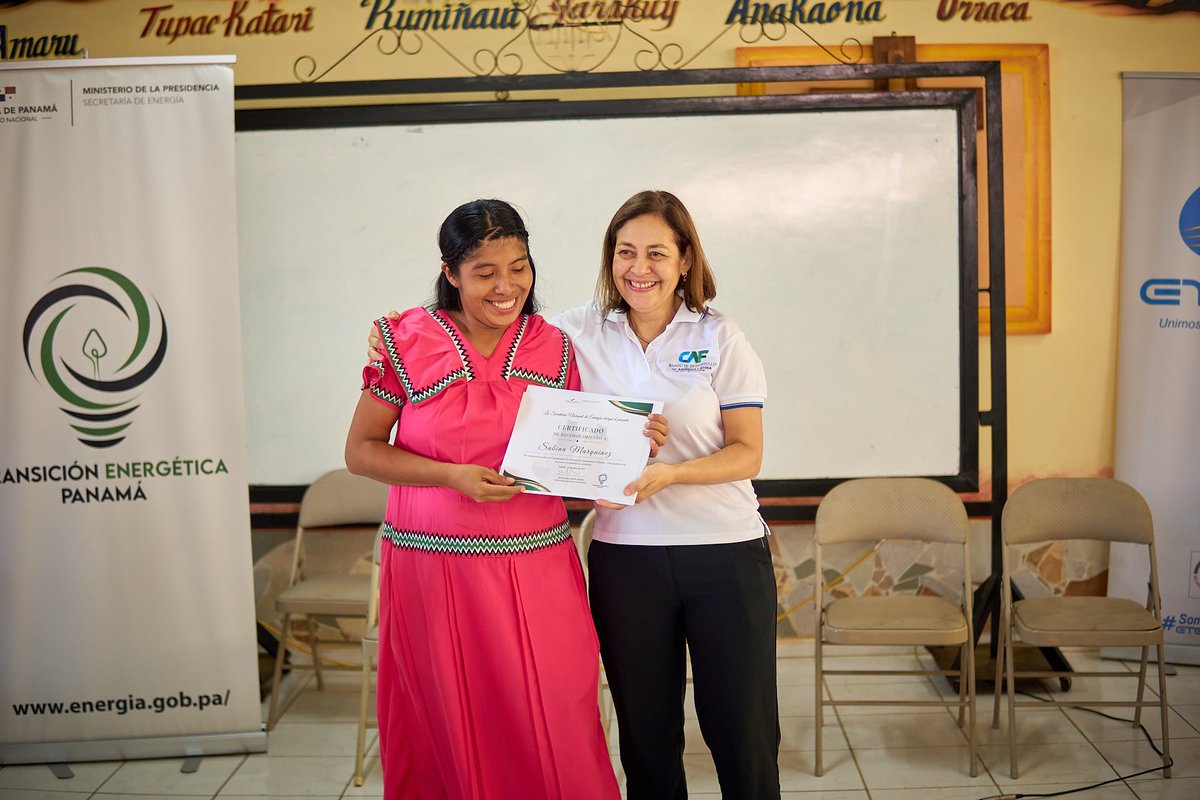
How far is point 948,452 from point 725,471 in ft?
7.77

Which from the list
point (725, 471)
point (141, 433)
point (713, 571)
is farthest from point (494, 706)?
point (141, 433)

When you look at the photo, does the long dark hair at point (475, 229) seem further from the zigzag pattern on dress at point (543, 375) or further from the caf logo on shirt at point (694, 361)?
the caf logo on shirt at point (694, 361)

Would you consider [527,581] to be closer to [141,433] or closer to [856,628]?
[856,628]

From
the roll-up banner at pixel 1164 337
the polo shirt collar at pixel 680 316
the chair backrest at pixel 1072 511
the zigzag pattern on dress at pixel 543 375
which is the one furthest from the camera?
the roll-up banner at pixel 1164 337

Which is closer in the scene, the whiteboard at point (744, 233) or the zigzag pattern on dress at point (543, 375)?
the zigzag pattern on dress at point (543, 375)

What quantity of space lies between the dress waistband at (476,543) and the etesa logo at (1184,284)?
3.47 metres

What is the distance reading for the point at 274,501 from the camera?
4.40m

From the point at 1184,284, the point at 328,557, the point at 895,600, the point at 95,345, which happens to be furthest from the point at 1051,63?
the point at 95,345

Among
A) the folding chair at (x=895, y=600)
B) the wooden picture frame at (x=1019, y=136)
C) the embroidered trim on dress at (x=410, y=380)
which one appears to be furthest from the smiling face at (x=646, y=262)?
the wooden picture frame at (x=1019, y=136)

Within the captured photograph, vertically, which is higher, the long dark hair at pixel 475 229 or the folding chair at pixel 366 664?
the long dark hair at pixel 475 229

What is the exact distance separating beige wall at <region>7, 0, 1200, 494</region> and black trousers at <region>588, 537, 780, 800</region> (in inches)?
102

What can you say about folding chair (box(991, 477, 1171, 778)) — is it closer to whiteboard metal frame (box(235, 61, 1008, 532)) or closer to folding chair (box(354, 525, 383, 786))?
whiteboard metal frame (box(235, 61, 1008, 532))

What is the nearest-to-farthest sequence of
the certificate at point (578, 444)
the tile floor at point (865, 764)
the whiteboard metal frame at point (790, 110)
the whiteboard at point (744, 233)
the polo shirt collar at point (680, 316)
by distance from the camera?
the certificate at point (578, 444), the polo shirt collar at point (680, 316), the tile floor at point (865, 764), the whiteboard metal frame at point (790, 110), the whiteboard at point (744, 233)

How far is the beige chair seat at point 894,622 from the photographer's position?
3.43 m
